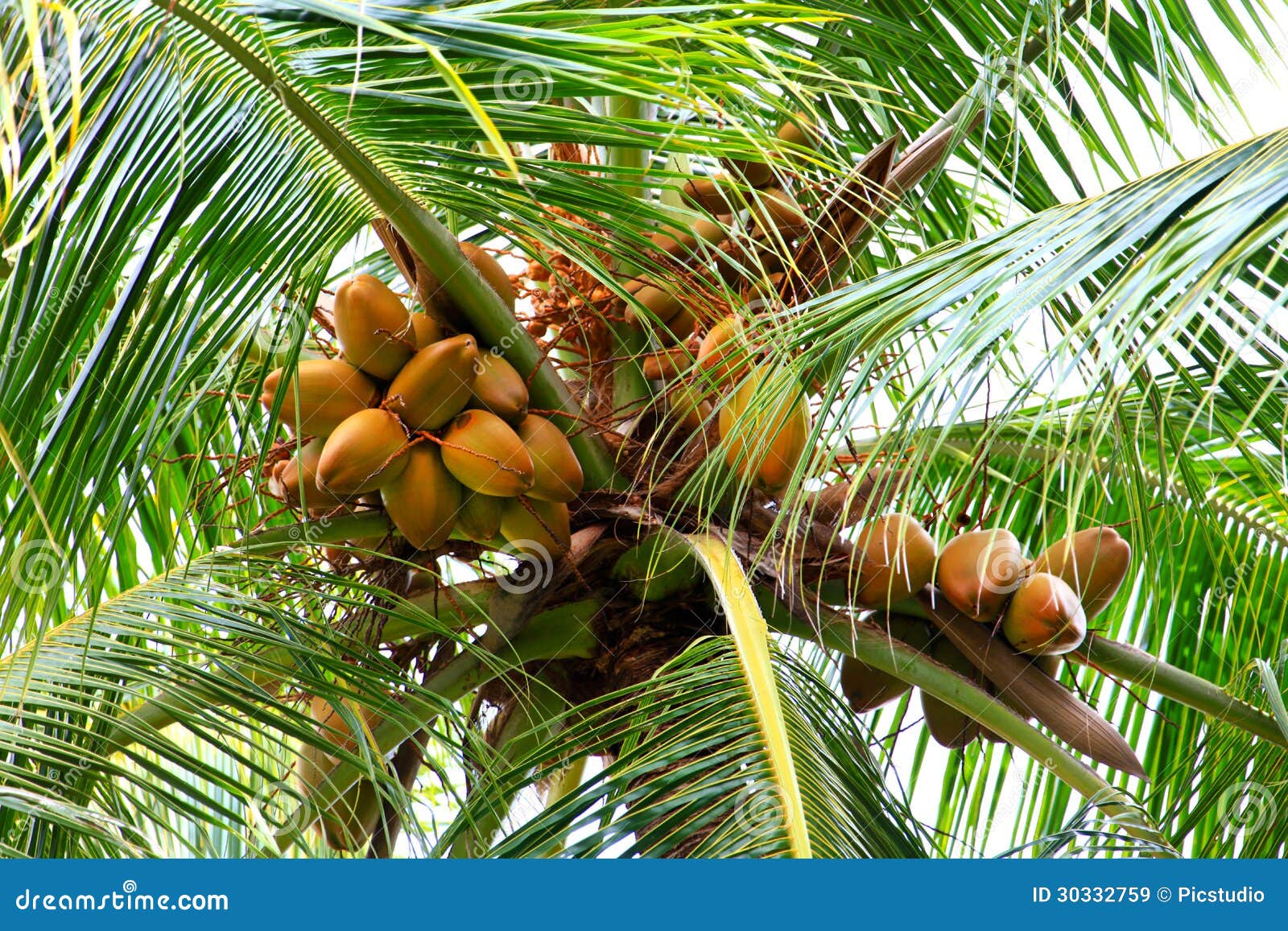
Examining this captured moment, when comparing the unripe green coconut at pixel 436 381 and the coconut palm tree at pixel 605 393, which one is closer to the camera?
the coconut palm tree at pixel 605 393

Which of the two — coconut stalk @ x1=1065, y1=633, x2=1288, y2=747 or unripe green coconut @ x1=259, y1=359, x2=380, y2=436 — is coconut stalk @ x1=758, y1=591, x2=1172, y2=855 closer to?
Answer: coconut stalk @ x1=1065, y1=633, x2=1288, y2=747

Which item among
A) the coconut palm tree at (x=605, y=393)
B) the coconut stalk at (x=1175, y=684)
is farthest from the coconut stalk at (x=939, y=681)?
the coconut stalk at (x=1175, y=684)

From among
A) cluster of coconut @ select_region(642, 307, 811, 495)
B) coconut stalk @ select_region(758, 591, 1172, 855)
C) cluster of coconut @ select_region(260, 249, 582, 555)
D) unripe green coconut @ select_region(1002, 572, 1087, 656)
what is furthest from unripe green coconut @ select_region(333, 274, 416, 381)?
unripe green coconut @ select_region(1002, 572, 1087, 656)

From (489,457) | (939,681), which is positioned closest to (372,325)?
(489,457)

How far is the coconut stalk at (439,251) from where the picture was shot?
43.0 inches

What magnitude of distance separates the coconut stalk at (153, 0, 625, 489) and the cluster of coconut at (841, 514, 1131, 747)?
381 mm

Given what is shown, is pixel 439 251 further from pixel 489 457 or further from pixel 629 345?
pixel 629 345

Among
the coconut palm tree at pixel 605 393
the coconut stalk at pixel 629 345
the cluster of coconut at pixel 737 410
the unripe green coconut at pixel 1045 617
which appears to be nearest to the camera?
the coconut palm tree at pixel 605 393

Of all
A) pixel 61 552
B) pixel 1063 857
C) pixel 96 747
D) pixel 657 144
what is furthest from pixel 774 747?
pixel 96 747

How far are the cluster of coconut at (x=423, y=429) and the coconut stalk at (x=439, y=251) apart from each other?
0.03 m

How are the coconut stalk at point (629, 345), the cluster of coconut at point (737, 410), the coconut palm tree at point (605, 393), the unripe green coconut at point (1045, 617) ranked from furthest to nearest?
the coconut stalk at point (629, 345) → the unripe green coconut at point (1045, 617) → the cluster of coconut at point (737, 410) → the coconut palm tree at point (605, 393)

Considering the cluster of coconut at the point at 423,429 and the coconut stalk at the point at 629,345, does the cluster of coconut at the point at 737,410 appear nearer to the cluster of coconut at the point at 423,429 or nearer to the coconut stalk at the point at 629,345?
the coconut stalk at the point at 629,345

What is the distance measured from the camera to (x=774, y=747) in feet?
3.84

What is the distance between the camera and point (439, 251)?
1.34 metres
